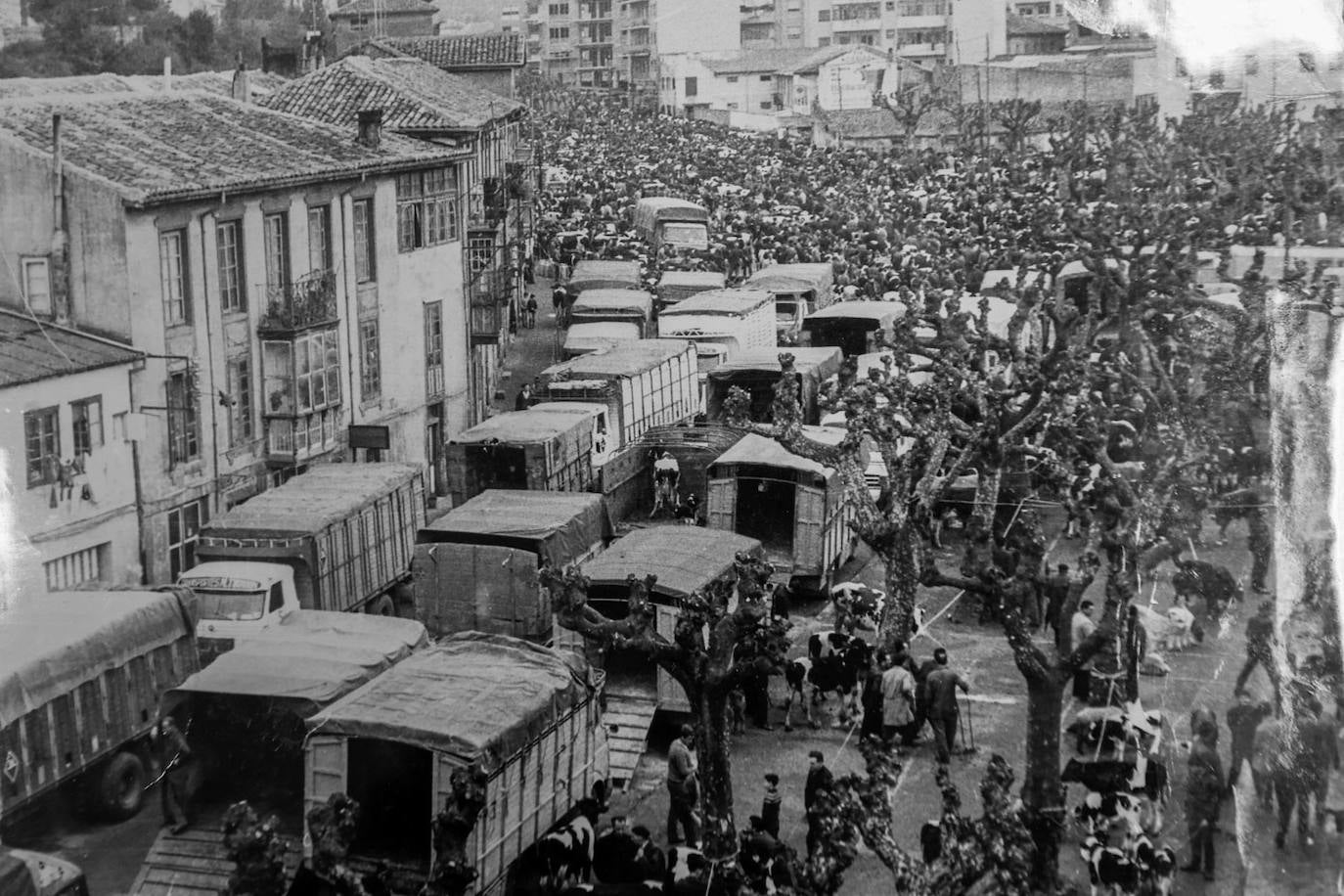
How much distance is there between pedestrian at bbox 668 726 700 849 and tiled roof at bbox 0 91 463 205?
1262cm

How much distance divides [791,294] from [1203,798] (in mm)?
33813

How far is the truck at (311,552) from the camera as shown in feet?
71.9

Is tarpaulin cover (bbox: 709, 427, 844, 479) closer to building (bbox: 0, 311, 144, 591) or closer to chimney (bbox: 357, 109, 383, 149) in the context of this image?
building (bbox: 0, 311, 144, 591)

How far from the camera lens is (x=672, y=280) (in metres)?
50.9

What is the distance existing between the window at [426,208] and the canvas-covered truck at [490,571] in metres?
12.0

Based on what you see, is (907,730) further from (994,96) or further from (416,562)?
(994,96)

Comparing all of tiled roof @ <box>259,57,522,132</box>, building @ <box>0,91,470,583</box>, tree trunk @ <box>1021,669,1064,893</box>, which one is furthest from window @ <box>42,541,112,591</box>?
tiled roof @ <box>259,57,522,132</box>

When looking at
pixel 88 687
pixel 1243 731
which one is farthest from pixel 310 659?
pixel 1243 731

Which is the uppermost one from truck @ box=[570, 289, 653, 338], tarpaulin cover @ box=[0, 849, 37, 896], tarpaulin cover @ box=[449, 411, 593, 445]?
truck @ box=[570, 289, 653, 338]

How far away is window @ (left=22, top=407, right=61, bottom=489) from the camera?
2167cm

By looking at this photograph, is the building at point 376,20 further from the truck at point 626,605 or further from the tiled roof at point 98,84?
the truck at point 626,605

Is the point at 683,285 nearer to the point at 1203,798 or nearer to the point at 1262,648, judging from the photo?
the point at 1262,648

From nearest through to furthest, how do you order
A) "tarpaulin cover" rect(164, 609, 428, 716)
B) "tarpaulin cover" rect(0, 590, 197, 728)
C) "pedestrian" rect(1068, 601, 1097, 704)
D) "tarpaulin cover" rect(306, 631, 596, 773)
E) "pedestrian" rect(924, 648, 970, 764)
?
1. "tarpaulin cover" rect(306, 631, 596, 773)
2. "tarpaulin cover" rect(0, 590, 197, 728)
3. "tarpaulin cover" rect(164, 609, 428, 716)
4. "pedestrian" rect(924, 648, 970, 764)
5. "pedestrian" rect(1068, 601, 1097, 704)

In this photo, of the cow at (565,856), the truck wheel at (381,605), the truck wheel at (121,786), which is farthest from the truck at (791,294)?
the cow at (565,856)
